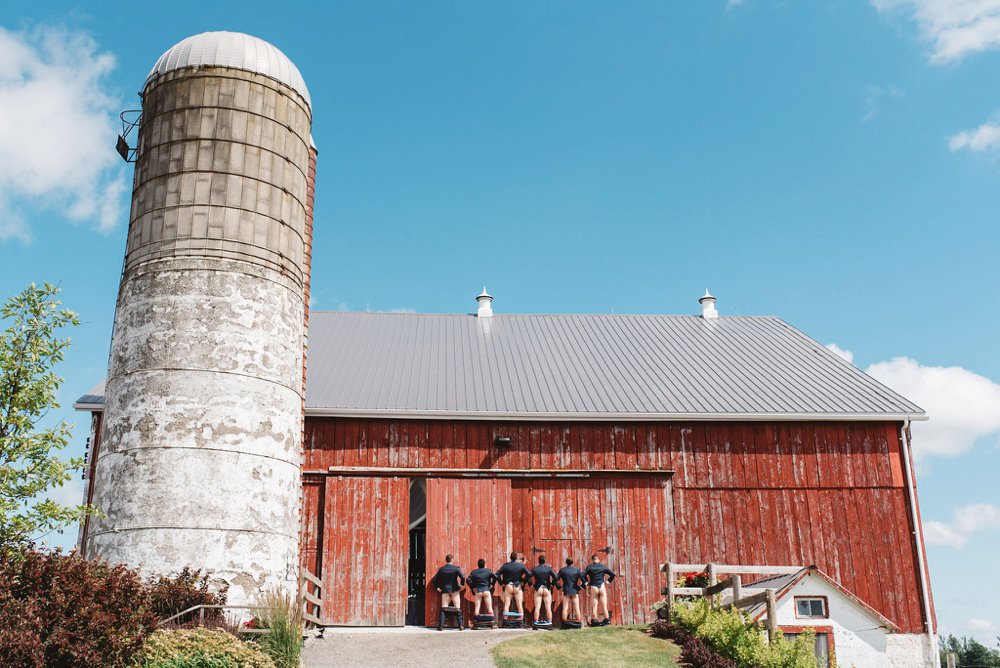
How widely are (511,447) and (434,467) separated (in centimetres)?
187

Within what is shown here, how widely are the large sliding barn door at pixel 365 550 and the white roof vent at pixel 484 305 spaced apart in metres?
8.44

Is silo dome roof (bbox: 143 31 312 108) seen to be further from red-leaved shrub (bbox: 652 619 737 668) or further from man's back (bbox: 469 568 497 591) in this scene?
red-leaved shrub (bbox: 652 619 737 668)

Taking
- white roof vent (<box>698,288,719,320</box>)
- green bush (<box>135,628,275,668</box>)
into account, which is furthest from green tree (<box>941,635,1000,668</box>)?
green bush (<box>135,628,275,668</box>)

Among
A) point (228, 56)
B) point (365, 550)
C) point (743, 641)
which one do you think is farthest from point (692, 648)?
point (228, 56)

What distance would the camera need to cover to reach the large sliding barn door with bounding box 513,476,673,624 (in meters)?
19.6

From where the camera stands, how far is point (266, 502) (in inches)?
581

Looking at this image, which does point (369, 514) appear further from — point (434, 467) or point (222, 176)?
point (222, 176)

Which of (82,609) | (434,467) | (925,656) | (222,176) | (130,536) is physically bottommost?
(925,656)

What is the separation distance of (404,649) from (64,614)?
242 inches

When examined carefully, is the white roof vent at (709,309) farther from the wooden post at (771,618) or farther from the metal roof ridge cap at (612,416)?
the wooden post at (771,618)

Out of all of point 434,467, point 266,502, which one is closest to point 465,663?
point 266,502

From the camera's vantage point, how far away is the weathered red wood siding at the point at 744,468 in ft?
66.9

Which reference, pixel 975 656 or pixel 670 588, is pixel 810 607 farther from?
pixel 975 656

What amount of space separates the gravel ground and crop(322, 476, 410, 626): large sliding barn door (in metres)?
1.51
